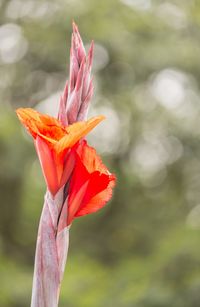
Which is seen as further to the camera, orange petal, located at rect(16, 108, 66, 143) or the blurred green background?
the blurred green background

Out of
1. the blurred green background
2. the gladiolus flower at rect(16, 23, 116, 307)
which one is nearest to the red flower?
the gladiolus flower at rect(16, 23, 116, 307)

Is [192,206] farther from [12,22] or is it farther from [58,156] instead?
[58,156]

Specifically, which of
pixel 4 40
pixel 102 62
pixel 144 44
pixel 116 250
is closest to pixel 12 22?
pixel 4 40

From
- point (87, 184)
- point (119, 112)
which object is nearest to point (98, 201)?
point (87, 184)

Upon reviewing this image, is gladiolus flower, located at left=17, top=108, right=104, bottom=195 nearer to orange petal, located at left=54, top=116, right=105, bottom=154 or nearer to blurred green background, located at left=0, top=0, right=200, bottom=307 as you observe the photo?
orange petal, located at left=54, top=116, right=105, bottom=154

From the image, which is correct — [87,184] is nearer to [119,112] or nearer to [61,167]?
[61,167]

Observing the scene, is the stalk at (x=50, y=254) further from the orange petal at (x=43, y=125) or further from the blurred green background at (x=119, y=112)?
the blurred green background at (x=119, y=112)
